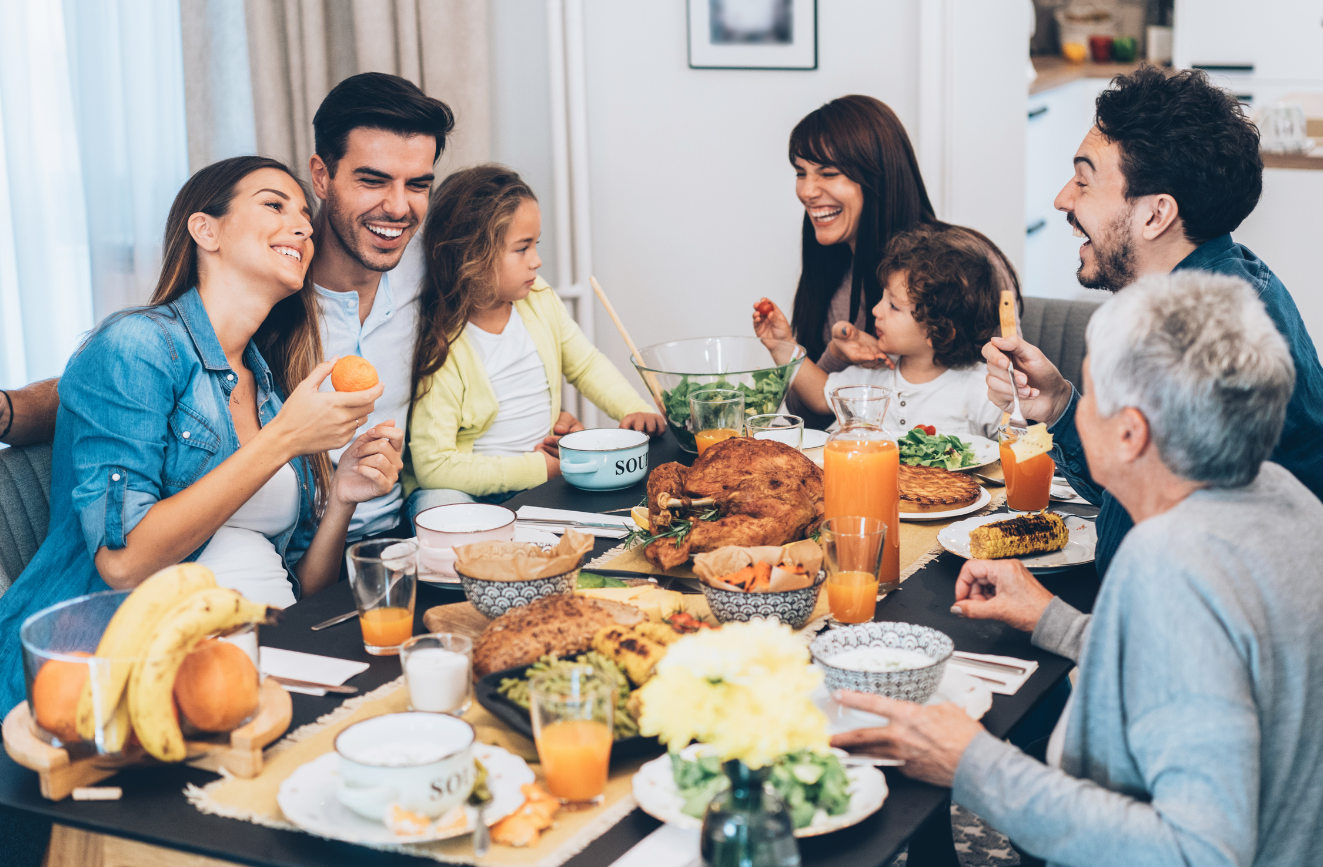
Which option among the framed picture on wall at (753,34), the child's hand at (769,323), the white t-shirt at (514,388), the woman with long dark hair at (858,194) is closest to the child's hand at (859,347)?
the woman with long dark hair at (858,194)

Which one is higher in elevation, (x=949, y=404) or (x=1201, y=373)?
(x=1201, y=373)

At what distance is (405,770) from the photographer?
1050mm

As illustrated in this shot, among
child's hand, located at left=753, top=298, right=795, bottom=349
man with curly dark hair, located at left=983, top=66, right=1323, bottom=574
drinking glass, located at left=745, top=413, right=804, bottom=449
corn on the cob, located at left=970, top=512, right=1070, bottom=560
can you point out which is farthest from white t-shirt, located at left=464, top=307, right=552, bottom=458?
corn on the cob, located at left=970, top=512, right=1070, bottom=560

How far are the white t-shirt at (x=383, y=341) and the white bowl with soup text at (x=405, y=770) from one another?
4.42 feet

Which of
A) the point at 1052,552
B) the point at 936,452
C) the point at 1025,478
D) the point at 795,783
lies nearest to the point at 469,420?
the point at 936,452

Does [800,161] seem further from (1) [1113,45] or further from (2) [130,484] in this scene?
(1) [1113,45]

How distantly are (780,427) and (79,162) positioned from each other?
72.8 inches

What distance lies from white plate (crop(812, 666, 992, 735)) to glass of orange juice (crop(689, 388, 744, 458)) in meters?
0.83

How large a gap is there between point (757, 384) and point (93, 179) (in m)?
1.74

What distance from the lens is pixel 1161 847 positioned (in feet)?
3.27

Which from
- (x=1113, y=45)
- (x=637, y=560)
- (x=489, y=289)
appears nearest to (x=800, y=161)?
(x=489, y=289)

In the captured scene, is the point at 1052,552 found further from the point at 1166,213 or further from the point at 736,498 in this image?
the point at 1166,213

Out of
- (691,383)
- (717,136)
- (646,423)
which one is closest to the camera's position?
(691,383)

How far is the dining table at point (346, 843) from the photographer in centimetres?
106
